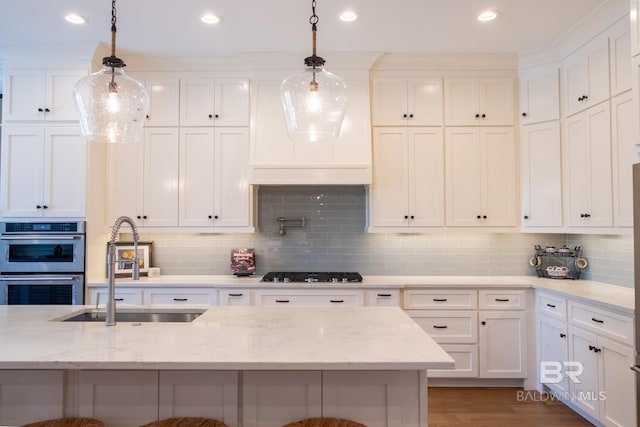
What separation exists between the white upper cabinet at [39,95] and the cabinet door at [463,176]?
10.9 ft

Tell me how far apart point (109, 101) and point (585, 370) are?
132 inches

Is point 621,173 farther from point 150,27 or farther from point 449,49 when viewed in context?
point 150,27

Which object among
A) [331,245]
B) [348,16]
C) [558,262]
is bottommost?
[558,262]

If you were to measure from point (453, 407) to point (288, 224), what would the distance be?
84.0 inches

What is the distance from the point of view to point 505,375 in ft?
11.2

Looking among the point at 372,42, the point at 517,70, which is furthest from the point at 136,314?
the point at 517,70

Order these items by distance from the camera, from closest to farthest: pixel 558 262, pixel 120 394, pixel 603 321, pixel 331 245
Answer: pixel 120 394 < pixel 603 321 < pixel 558 262 < pixel 331 245

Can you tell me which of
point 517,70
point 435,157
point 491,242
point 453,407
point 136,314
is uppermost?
point 517,70

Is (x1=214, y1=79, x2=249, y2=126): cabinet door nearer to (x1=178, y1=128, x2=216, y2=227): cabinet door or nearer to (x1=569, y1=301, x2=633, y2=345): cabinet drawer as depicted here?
(x1=178, y1=128, x2=216, y2=227): cabinet door

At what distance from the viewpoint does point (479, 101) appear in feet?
12.3

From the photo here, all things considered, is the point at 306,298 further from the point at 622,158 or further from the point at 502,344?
the point at 622,158

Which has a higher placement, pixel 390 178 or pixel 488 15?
pixel 488 15

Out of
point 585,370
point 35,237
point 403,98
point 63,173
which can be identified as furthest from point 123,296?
point 585,370

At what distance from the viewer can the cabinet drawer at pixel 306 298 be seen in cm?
341
